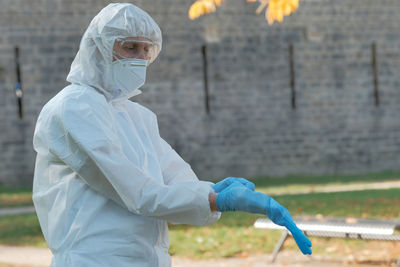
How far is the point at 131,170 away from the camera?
198cm

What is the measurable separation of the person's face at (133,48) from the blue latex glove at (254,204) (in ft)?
2.09

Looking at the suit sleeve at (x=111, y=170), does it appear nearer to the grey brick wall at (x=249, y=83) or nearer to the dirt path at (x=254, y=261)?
the dirt path at (x=254, y=261)

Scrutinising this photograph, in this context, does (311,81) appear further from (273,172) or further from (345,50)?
(273,172)

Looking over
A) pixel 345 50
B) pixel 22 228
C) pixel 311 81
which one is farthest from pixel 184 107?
pixel 22 228

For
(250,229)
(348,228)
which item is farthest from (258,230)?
(348,228)

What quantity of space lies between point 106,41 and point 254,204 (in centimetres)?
79

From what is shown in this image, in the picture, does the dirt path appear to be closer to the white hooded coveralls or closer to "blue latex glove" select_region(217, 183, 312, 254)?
the white hooded coveralls

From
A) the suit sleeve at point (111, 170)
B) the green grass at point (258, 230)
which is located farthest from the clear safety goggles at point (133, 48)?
the green grass at point (258, 230)

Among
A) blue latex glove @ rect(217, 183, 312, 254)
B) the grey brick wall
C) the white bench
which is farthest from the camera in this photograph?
the grey brick wall

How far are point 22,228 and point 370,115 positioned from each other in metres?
10.8

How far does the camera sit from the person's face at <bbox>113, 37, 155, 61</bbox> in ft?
7.20

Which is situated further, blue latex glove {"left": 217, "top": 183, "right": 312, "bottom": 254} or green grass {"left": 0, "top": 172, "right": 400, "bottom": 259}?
green grass {"left": 0, "top": 172, "right": 400, "bottom": 259}

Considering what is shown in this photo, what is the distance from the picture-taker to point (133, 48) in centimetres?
226

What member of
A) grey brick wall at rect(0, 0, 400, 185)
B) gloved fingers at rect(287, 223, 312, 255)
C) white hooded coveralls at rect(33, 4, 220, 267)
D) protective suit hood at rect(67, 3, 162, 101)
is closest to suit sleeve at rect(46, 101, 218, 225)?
white hooded coveralls at rect(33, 4, 220, 267)
